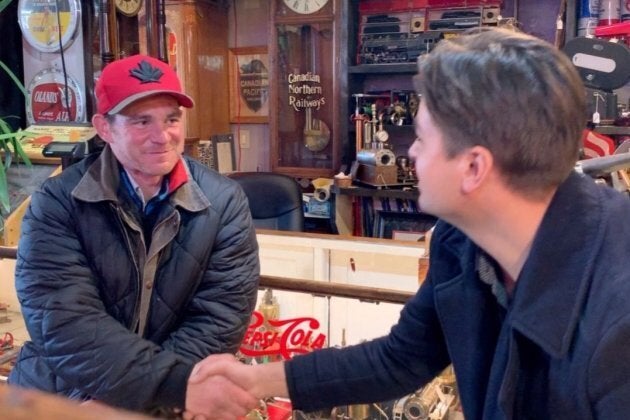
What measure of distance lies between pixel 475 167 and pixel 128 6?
9.80 feet

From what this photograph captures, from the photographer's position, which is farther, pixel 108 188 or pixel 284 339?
pixel 284 339

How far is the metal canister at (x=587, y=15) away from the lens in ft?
13.6

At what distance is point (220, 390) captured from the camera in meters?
1.67

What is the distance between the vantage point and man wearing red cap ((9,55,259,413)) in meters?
1.68

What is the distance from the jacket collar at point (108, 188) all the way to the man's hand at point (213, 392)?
1.21ft

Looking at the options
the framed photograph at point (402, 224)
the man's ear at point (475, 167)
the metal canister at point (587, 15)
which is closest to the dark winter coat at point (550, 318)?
the man's ear at point (475, 167)

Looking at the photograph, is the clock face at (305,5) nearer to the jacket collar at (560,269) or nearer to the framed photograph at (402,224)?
the framed photograph at (402,224)

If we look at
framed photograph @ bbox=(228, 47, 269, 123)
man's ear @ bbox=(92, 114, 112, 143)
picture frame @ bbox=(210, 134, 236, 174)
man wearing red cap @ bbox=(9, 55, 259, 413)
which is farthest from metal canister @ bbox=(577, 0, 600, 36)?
man's ear @ bbox=(92, 114, 112, 143)

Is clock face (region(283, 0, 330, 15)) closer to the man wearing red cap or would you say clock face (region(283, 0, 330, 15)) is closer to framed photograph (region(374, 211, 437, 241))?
framed photograph (region(374, 211, 437, 241))

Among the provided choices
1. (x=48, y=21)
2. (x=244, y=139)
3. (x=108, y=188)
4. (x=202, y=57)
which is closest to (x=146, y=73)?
(x=108, y=188)

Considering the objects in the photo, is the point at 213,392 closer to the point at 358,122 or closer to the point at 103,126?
the point at 103,126

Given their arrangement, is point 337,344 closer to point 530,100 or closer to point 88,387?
point 88,387

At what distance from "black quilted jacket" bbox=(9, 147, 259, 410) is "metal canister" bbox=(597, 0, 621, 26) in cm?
318

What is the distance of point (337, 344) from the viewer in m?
2.19
